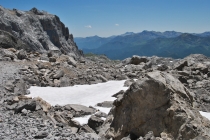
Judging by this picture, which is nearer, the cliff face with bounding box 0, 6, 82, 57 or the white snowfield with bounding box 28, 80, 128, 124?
the white snowfield with bounding box 28, 80, 128, 124

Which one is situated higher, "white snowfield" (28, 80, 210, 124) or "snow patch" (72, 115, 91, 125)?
"white snowfield" (28, 80, 210, 124)

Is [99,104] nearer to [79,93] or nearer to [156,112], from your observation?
[79,93]

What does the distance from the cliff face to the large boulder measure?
4053 inches

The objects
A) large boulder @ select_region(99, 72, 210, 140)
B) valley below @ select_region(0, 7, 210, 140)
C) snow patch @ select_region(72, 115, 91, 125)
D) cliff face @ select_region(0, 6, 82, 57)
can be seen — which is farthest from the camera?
cliff face @ select_region(0, 6, 82, 57)

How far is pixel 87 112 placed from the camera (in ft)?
54.0

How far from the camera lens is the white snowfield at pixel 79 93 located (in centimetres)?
1981

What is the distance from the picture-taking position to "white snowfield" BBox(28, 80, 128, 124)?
65.0ft

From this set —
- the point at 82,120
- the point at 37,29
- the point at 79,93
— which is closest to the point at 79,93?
the point at 79,93

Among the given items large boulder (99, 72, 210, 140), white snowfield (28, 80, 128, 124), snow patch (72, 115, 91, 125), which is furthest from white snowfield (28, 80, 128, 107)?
large boulder (99, 72, 210, 140)

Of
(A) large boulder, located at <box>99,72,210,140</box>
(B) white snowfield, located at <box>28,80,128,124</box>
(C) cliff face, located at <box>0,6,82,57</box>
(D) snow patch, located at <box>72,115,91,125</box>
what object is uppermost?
(C) cliff face, located at <box>0,6,82,57</box>

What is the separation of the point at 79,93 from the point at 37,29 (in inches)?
4938

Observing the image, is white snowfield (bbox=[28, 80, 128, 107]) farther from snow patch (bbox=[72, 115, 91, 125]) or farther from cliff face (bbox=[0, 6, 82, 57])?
cliff face (bbox=[0, 6, 82, 57])

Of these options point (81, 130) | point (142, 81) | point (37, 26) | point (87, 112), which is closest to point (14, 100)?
point (87, 112)

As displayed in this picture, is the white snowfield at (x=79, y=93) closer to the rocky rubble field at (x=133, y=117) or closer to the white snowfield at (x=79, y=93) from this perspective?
the white snowfield at (x=79, y=93)
